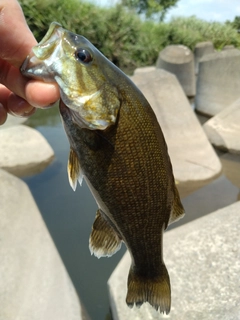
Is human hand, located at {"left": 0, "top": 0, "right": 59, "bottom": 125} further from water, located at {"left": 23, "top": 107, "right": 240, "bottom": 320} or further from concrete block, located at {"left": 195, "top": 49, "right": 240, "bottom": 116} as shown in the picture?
concrete block, located at {"left": 195, "top": 49, "right": 240, "bottom": 116}

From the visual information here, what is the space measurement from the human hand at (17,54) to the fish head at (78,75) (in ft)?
0.19

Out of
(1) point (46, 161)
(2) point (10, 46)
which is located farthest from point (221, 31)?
(2) point (10, 46)

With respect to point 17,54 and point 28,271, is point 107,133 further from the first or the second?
point 28,271

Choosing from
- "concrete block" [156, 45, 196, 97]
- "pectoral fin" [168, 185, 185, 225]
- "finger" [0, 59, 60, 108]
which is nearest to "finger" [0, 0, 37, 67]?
"finger" [0, 59, 60, 108]

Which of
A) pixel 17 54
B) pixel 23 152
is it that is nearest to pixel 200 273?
pixel 17 54

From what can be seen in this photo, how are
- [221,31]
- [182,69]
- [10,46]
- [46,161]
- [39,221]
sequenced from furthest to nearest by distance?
[221,31] < [182,69] < [46,161] < [39,221] < [10,46]

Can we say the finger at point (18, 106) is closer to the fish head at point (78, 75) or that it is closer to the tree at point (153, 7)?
the fish head at point (78, 75)

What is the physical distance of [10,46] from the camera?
5.10ft

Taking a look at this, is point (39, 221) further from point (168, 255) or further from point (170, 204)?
point (170, 204)

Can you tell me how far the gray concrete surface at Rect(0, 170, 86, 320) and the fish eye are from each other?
2.24 metres

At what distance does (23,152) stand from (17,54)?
4.52 m

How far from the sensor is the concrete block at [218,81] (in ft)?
30.1

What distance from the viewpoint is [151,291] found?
1663 millimetres

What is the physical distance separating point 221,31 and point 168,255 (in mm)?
21512
